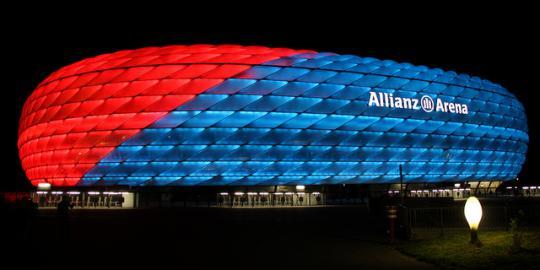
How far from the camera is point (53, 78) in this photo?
4753 cm

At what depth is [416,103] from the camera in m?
46.4

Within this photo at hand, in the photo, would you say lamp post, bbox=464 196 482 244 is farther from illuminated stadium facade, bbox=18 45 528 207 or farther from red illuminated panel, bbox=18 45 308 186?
red illuminated panel, bbox=18 45 308 186

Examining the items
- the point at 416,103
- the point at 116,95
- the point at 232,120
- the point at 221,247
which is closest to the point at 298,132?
the point at 232,120

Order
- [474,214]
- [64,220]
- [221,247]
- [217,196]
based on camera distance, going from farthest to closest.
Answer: [217,196] → [64,220] → [221,247] → [474,214]

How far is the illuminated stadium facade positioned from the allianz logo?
0.10 m

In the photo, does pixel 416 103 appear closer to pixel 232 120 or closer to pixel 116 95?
pixel 232 120

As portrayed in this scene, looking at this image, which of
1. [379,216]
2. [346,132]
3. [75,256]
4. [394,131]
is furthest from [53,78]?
[75,256]

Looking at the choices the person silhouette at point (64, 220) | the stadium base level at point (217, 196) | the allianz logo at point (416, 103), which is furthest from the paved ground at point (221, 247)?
the allianz logo at point (416, 103)

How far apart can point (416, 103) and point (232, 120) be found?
696 inches

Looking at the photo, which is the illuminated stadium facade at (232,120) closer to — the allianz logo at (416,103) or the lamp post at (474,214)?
the allianz logo at (416,103)

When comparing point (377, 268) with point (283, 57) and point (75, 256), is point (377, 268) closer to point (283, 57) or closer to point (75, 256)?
point (75, 256)

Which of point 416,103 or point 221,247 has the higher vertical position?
point 416,103

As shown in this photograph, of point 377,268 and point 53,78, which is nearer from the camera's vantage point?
point 377,268

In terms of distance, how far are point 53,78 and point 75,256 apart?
39.3m
